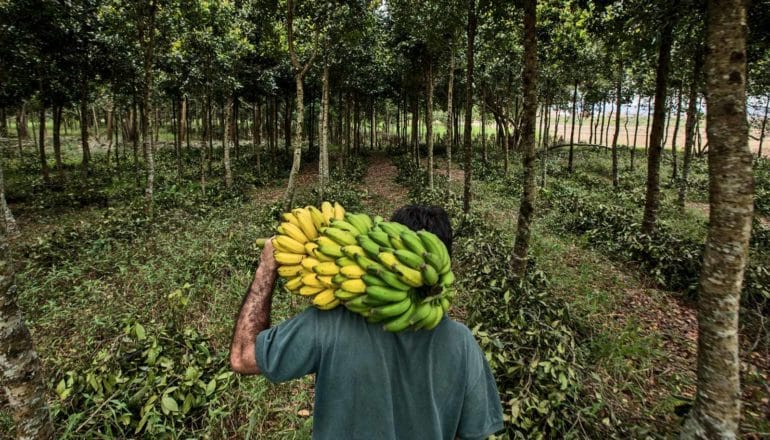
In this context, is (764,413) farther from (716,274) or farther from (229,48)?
(229,48)

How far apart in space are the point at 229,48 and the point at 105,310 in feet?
31.9

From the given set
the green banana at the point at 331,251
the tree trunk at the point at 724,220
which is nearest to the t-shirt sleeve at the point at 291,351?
the green banana at the point at 331,251

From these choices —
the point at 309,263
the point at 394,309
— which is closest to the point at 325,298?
the point at 309,263

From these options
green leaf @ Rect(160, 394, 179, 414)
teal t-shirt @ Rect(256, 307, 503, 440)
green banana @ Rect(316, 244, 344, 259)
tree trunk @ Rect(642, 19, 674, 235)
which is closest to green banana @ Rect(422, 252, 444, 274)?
teal t-shirt @ Rect(256, 307, 503, 440)

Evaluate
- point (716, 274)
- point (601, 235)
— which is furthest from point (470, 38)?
point (716, 274)

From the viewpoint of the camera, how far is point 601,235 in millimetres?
8789

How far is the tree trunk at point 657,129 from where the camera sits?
23.4 ft

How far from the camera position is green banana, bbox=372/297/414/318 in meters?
1.24

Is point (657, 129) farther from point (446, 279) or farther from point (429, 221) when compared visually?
point (446, 279)

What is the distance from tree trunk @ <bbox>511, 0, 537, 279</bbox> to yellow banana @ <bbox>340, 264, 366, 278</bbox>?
4.57m

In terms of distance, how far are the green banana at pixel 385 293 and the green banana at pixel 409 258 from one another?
11 cm

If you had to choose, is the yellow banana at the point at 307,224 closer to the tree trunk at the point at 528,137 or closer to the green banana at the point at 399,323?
the green banana at the point at 399,323

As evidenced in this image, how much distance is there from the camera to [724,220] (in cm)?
264

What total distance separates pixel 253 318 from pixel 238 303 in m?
4.57
